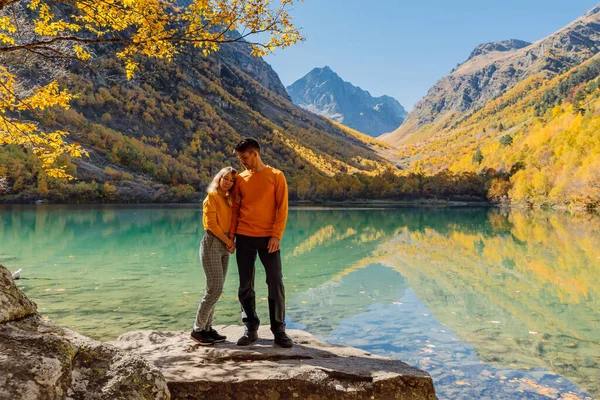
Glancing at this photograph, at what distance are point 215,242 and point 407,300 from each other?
6859 millimetres

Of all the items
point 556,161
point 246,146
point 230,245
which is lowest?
point 230,245

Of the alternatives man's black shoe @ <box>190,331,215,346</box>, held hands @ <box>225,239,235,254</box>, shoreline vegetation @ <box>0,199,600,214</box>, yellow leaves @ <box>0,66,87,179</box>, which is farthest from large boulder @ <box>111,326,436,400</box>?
shoreline vegetation @ <box>0,199,600,214</box>

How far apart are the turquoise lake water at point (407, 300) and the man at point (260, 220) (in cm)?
219

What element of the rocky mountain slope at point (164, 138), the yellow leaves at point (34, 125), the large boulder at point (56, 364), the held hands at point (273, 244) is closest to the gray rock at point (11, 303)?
the large boulder at point (56, 364)

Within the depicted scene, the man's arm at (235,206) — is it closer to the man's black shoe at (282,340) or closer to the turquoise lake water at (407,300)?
the man's black shoe at (282,340)

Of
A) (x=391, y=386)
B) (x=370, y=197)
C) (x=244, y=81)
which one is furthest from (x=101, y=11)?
(x=244, y=81)

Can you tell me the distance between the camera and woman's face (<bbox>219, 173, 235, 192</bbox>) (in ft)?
14.6

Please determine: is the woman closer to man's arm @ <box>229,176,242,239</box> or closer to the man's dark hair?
man's arm @ <box>229,176,242,239</box>

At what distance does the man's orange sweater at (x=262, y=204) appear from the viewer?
4.44m

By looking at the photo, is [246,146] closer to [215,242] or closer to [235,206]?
[235,206]

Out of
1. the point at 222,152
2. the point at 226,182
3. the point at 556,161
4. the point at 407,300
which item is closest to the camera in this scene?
the point at 226,182

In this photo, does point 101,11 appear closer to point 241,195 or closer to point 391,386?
point 241,195

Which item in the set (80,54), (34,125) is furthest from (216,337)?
(34,125)

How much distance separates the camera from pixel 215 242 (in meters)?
4.50
